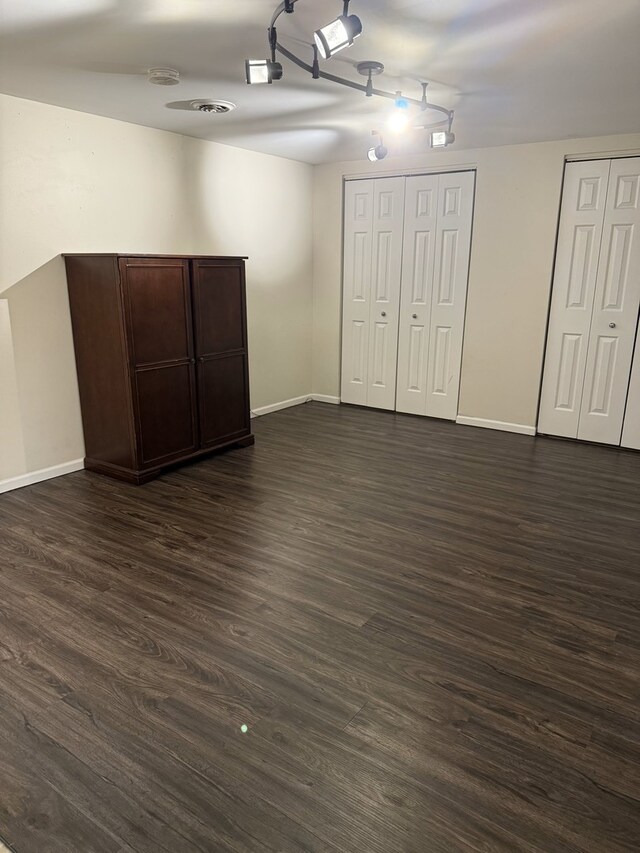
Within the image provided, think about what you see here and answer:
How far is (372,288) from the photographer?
18.4 ft

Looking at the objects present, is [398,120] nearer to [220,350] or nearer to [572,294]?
[220,350]

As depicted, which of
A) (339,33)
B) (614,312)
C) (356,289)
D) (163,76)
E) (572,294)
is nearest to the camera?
(339,33)

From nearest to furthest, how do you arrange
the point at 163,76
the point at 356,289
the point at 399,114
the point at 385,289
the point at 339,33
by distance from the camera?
the point at 339,33
the point at 163,76
the point at 399,114
the point at 385,289
the point at 356,289

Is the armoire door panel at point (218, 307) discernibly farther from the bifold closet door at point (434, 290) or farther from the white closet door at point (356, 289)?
the bifold closet door at point (434, 290)

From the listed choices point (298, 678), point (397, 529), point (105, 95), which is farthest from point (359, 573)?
point (105, 95)

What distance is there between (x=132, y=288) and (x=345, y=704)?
8.91 ft

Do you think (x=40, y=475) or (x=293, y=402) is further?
(x=293, y=402)

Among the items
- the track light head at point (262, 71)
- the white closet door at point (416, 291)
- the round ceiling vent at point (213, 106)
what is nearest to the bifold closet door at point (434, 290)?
the white closet door at point (416, 291)

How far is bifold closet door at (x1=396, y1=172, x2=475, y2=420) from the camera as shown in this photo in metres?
5.00

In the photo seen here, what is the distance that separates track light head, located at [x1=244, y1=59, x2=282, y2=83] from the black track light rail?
46 millimetres

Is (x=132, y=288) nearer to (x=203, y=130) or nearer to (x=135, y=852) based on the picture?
(x=203, y=130)

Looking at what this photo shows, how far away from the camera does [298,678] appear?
205 cm

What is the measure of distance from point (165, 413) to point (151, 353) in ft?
1.38

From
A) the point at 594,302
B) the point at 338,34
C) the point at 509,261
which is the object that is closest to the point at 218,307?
the point at 338,34
